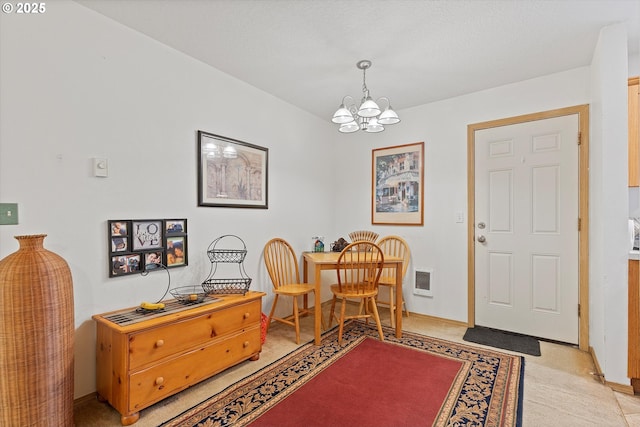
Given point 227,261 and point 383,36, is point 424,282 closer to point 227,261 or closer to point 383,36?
point 227,261

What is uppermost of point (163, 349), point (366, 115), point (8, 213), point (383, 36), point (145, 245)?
point (383, 36)

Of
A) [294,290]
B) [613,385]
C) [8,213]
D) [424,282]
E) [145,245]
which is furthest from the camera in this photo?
[424,282]

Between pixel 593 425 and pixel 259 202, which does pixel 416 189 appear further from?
pixel 593 425

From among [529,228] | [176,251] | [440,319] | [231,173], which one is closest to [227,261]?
[176,251]

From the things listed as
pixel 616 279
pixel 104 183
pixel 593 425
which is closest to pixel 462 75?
pixel 616 279

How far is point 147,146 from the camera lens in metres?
2.26

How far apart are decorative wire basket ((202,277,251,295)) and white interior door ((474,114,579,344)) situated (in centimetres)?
236

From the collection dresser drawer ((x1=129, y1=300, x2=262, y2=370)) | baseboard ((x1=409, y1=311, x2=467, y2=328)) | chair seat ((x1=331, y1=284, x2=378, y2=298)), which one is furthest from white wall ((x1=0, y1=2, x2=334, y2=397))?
baseboard ((x1=409, y1=311, x2=467, y2=328))

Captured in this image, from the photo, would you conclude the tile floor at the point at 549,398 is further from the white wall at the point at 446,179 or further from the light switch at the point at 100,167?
the light switch at the point at 100,167

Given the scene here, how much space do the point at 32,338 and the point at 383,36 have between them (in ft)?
8.93

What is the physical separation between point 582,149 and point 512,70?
0.92 m

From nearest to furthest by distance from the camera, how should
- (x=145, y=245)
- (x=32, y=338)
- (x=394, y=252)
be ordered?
(x=32, y=338), (x=145, y=245), (x=394, y=252)

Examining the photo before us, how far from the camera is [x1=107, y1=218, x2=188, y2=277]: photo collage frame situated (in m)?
2.06

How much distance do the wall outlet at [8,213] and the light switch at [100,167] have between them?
43cm
